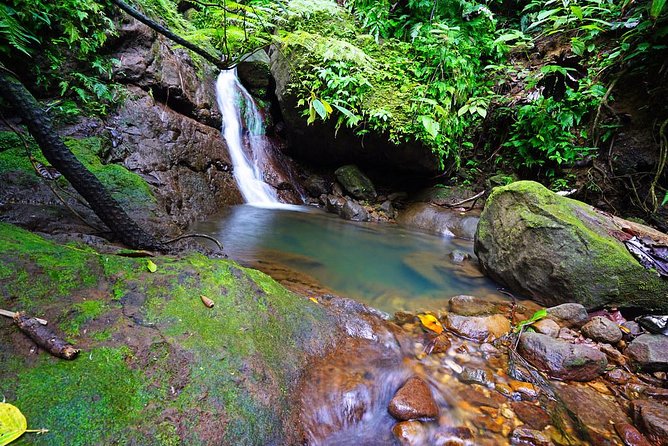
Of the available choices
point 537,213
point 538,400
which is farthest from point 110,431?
point 537,213

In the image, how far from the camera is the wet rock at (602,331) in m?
2.72

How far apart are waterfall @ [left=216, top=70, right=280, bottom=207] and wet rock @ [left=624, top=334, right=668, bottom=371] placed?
6.27 metres

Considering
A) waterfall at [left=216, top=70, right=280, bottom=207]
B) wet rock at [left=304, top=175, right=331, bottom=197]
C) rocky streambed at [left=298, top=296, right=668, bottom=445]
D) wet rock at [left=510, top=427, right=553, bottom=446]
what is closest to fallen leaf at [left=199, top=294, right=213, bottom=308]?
rocky streambed at [left=298, top=296, right=668, bottom=445]

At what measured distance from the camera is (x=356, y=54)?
3.18 metres

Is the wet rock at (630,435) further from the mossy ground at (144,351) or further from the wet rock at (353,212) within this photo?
the wet rock at (353,212)

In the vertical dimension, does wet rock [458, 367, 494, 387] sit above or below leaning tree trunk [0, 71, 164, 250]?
below

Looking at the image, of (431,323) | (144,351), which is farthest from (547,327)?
(144,351)

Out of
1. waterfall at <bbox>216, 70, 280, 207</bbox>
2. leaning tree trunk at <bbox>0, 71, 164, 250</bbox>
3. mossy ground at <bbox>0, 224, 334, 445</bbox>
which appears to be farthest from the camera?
waterfall at <bbox>216, 70, 280, 207</bbox>

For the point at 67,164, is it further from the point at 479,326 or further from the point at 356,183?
the point at 356,183

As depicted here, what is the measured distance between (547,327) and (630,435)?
0.99 meters

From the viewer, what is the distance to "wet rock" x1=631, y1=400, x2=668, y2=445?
1.85 meters

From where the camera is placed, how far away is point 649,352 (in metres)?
2.45

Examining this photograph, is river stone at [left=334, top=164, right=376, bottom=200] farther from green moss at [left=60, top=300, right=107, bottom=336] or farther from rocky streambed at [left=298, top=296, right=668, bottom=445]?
green moss at [left=60, top=300, right=107, bottom=336]

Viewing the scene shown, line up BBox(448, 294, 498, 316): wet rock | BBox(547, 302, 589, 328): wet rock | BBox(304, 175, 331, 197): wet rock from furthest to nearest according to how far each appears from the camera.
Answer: BBox(304, 175, 331, 197): wet rock < BBox(448, 294, 498, 316): wet rock < BBox(547, 302, 589, 328): wet rock
